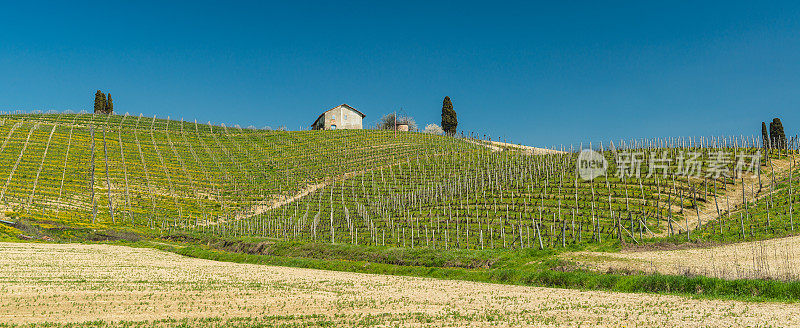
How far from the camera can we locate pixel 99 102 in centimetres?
14125

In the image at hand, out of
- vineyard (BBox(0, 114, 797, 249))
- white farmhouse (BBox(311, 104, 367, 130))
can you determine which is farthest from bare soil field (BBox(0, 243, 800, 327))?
white farmhouse (BBox(311, 104, 367, 130))

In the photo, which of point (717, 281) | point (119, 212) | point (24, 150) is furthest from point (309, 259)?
point (24, 150)

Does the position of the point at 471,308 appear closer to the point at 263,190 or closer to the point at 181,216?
the point at 181,216

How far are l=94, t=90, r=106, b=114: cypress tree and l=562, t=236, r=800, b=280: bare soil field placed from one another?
463ft

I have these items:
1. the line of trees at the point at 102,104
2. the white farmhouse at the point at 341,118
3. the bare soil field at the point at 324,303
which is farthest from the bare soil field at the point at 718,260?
the line of trees at the point at 102,104

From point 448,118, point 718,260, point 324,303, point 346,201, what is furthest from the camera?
point 448,118

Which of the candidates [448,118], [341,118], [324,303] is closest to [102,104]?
[341,118]

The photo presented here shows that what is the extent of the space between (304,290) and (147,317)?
788cm

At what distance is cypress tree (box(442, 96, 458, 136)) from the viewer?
118m

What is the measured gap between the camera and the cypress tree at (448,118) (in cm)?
11819

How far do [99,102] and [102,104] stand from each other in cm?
84

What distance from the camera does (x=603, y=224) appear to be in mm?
40625

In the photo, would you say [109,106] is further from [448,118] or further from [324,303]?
[324,303]

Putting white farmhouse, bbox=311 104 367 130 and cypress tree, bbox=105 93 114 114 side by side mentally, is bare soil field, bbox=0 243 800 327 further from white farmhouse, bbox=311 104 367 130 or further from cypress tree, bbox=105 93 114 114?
cypress tree, bbox=105 93 114 114
